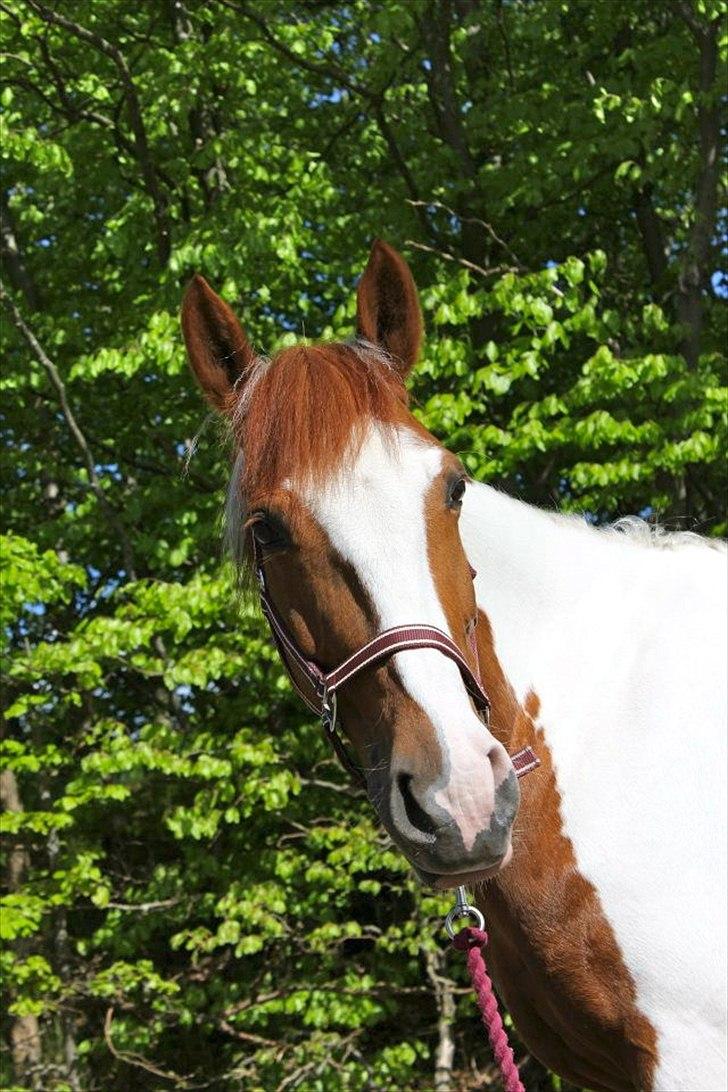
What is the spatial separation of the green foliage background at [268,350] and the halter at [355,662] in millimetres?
3925

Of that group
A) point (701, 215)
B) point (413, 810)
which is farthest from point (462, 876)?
point (701, 215)

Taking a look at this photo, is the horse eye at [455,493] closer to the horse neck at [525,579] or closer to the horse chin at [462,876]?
the horse neck at [525,579]

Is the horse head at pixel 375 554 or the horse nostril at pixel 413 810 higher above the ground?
the horse head at pixel 375 554

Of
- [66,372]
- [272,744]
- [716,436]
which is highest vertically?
[66,372]

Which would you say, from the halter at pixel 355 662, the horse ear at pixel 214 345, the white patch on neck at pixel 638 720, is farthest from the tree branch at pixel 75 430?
the halter at pixel 355 662

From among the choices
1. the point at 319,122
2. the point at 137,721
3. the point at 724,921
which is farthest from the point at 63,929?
the point at 724,921

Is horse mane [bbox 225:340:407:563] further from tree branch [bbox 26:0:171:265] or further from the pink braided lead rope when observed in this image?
tree branch [bbox 26:0:171:265]

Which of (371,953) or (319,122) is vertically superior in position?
(319,122)

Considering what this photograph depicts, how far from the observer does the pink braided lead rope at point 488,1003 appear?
2385mm

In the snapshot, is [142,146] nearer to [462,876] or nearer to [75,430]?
[75,430]

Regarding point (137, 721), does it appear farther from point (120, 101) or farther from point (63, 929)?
point (120, 101)

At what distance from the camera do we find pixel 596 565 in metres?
2.82

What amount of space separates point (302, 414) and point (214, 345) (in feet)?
1.50

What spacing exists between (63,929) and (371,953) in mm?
2593
